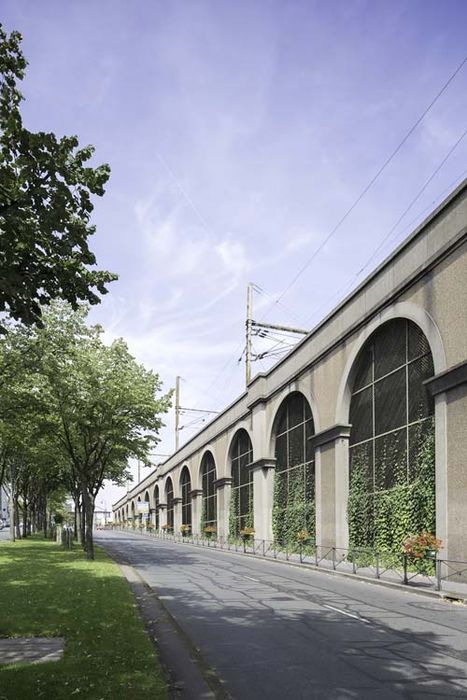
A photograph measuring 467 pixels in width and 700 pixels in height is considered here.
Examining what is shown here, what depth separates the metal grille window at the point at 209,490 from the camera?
175 feet

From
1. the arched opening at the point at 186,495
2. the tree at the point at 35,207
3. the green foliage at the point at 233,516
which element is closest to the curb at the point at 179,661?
the tree at the point at 35,207

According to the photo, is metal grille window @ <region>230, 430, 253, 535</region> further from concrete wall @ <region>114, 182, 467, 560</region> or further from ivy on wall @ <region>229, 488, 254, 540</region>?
concrete wall @ <region>114, 182, 467, 560</region>

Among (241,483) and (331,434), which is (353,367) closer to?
(331,434)

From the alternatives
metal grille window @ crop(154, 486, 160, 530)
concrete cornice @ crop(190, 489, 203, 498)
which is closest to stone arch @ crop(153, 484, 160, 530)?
metal grille window @ crop(154, 486, 160, 530)

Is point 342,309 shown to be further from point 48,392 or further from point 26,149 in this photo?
point 26,149

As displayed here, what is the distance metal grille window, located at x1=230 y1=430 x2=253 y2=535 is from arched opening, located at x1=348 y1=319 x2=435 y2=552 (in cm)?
1587

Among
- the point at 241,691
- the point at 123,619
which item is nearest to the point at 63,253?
the point at 241,691

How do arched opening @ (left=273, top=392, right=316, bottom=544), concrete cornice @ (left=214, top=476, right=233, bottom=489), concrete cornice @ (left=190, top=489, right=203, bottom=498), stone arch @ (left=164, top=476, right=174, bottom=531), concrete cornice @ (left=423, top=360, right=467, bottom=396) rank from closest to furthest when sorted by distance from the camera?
concrete cornice @ (left=423, top=360, right=467, bottom=396)
arched opening @ (left=273, top=392, right=316, bottom=544)
concrete cornice @ (left=214, top=476, right=233, bottom=489)
concrete cornice @ (left=190, top=489, right=203, bottom=498)
stone arch @ (left=164, top=476, right=174, bottom=531)

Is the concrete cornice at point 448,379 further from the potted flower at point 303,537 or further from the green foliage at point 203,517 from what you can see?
the green foliage at point 203,517

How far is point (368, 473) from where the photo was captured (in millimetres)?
25578

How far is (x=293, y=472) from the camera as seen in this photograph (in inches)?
1366

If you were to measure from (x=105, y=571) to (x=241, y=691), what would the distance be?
13978 mm

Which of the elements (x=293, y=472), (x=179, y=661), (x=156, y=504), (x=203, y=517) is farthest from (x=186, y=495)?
(x=179, y=661)

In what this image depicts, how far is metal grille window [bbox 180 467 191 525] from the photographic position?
211 ft
